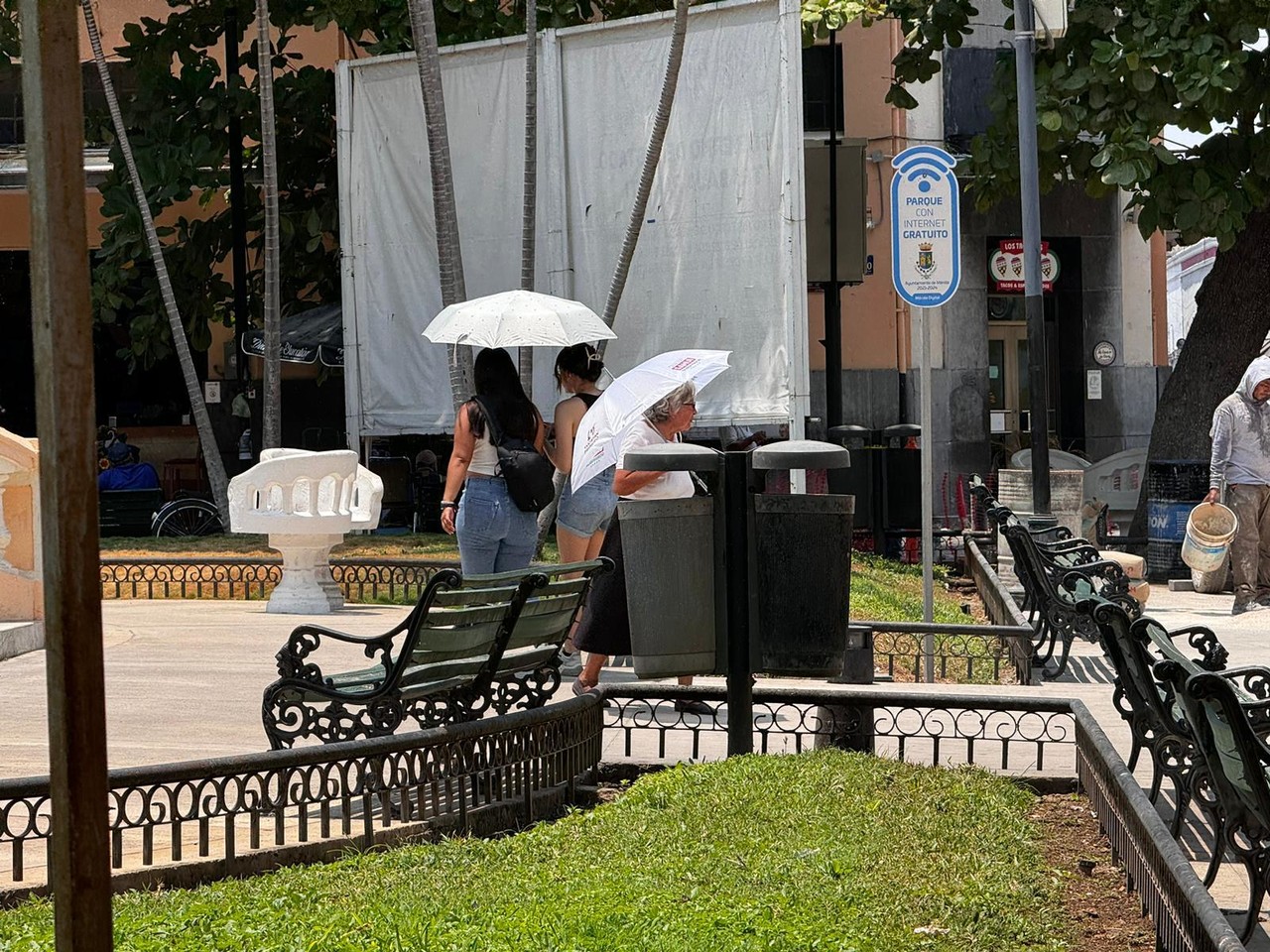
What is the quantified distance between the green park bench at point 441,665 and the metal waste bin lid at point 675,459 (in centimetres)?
54

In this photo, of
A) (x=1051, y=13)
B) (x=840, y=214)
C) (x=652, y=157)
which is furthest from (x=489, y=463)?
(x=840, y=214)

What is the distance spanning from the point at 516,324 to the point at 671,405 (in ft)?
9.41

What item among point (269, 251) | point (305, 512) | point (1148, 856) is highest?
point (269, 251)

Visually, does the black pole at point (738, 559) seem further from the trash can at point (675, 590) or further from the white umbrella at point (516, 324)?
the white umbrella at point (516, 324)

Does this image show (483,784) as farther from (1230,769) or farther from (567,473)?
(567,473)

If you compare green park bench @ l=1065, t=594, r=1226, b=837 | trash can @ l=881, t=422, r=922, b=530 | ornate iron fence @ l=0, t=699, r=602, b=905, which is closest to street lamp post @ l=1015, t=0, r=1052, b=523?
trash can @ l=881, t=422, r=922, b=530

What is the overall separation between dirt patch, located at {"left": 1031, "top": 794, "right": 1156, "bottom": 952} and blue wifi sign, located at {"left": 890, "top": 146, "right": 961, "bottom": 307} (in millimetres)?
4417

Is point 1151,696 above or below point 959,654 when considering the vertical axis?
above

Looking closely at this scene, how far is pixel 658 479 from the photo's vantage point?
26.1ft

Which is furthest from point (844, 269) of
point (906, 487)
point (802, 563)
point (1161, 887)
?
point (1161, 887)

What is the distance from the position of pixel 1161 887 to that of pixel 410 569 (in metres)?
10.1

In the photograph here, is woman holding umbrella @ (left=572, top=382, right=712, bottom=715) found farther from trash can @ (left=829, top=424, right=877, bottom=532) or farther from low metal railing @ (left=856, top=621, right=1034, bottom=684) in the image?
trash can @ (left=829, top=424, right=877, bottom=532)

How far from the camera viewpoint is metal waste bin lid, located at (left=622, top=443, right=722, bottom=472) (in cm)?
645

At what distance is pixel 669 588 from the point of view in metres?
6.48
